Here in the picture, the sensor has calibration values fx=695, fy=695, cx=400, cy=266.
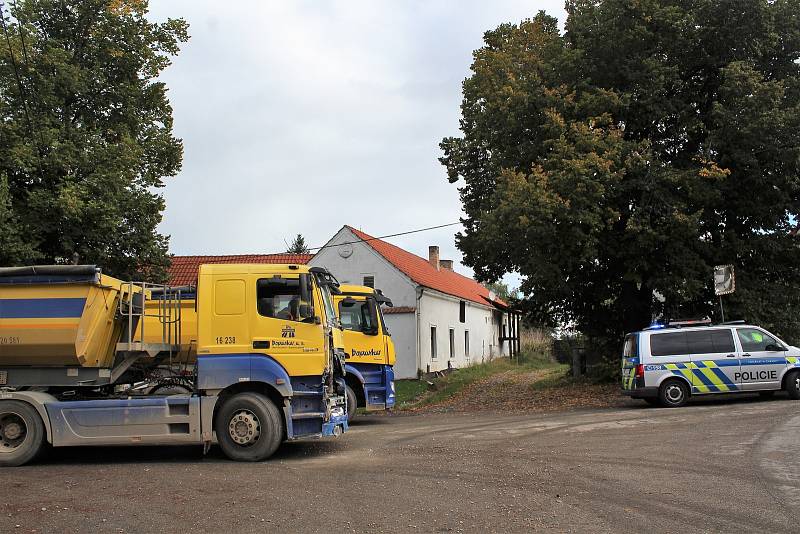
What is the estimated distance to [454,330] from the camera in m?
35.9

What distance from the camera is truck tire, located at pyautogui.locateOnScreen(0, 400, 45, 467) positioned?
1052 centimetres

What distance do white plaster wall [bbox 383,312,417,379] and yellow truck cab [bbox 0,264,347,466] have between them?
1828 centimetres

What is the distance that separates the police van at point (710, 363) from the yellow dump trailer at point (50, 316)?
12.1 m

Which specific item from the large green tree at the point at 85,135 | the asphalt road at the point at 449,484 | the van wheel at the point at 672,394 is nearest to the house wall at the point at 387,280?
the large green tree at the point at 85,135

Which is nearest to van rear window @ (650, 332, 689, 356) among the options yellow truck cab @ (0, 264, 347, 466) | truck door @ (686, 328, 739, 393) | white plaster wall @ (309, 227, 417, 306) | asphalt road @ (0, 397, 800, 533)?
truck door @ (686, 328, 739, 393)

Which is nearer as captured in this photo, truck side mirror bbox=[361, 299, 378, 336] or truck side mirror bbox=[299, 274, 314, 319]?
truck side mirror bbox=[299, 274, 314, 319]

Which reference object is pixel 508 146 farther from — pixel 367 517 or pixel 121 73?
pixel 367 517

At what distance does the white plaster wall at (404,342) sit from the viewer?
2912 cm

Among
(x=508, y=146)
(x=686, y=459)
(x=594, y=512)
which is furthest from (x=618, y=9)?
(x=594, y=512)

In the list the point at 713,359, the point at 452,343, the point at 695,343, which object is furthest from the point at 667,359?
the point at 452,343

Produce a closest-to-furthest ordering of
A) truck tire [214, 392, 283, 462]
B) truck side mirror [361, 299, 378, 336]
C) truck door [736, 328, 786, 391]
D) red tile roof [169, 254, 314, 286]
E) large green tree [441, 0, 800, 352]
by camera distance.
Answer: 1. truck tire [214, 392, 283, 462]
2. truck door [736, 328, 786, 391]
3. truck side mirror [361, 299, 378, 336]
4. large green tree [441, 0, 800, 352]
5. red tile roof [169, 254, 314, 286]

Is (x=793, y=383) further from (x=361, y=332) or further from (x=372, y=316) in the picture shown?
(x=361, y=332)

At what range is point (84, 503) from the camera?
777 centimetres

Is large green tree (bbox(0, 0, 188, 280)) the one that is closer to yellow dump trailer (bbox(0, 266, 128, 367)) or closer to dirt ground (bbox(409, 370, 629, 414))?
yellow dump trailer (bbox(0, 266, 128, 367))
